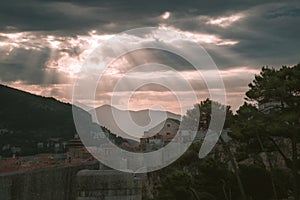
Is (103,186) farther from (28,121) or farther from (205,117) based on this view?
(28,121)

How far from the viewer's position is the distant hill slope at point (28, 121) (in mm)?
43069

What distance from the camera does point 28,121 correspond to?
47406 mm

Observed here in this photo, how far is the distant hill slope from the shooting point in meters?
43.1

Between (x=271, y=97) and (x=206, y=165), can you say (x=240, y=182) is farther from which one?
(x=271, y=97)

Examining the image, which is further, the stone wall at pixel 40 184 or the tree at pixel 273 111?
the tree at pixel 273 111

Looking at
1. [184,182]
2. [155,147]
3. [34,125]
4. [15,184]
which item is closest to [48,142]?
[34,125]

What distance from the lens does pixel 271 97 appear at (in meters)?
13.8

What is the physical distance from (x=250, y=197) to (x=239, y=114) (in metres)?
2.77

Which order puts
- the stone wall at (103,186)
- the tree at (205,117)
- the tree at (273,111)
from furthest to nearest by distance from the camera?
1. the tree at (205,117)
2. the tree at (273,111)
3. the stone wall at (103,186)

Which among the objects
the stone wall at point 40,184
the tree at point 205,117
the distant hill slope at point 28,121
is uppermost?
the distant hill slope at point 28,121

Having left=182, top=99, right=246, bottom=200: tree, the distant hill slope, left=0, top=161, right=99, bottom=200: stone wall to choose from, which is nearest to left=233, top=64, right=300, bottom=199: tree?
left=182, top=99, right=246, bottom=200: tree

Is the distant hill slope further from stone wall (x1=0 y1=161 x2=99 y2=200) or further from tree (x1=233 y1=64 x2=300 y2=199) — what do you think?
stone wall (x1=0 y1=161 x2=99 y2=200)

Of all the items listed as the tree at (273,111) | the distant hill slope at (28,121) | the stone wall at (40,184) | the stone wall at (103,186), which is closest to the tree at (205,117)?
the tree at (273,111)

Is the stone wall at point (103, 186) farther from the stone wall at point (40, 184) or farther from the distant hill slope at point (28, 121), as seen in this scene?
the distant hill slope at point (28, 121)
